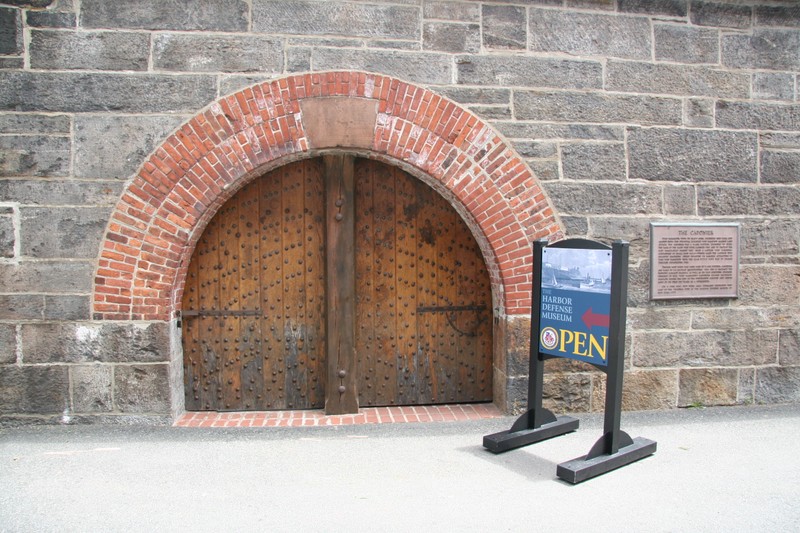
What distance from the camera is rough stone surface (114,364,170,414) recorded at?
4969 mm

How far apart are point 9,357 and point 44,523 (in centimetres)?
190

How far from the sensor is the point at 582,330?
4230 mm

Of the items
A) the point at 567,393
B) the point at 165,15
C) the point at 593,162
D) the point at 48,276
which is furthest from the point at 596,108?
the point at 48,276

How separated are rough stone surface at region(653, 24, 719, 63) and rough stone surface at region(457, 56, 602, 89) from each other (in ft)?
1.91

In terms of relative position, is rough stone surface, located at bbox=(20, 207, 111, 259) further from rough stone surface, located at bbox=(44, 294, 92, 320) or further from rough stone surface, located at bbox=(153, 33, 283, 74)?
rough stone surface, located at bbox=(153, 33, 283, 74)

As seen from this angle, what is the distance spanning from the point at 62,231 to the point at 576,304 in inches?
146

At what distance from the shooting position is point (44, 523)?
3.44m

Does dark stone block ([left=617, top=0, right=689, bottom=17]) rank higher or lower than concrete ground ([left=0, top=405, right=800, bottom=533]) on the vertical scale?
higher

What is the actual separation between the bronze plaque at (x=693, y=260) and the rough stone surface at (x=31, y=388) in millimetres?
4647

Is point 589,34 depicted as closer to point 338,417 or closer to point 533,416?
point 533,416

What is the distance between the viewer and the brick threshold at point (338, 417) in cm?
524

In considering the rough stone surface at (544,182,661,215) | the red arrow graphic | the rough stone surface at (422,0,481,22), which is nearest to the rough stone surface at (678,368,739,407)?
the rough stone surface at (544,182,661,215)

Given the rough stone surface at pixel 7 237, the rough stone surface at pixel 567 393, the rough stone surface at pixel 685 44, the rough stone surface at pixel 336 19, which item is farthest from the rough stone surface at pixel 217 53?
the rough stone surface at pixel 567 393

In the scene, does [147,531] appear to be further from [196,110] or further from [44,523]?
[196,110]
